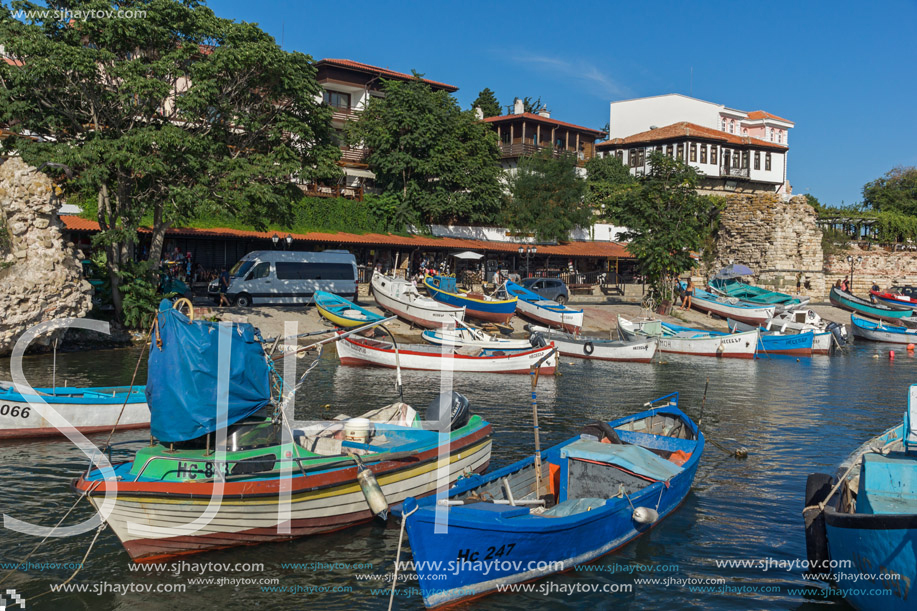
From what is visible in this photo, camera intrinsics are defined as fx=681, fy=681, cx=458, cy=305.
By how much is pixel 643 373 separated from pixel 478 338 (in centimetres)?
673

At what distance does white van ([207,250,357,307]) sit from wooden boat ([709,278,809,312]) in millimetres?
27030

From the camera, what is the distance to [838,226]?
67688 mm

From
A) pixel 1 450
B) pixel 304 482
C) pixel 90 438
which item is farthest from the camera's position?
pixel 90 438

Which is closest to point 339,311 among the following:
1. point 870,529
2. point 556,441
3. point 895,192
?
point 556,441

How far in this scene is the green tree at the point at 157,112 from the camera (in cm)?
2333

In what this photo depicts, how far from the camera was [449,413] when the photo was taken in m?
13.2

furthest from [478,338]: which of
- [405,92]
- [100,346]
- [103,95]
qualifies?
[405,92]

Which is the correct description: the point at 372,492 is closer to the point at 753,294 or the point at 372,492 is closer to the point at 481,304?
the point at 481,304

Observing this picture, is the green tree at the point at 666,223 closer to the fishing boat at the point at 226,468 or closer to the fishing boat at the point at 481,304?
the fishing boat at the point at 481,304

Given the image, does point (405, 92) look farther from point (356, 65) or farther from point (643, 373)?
point (643, 373)

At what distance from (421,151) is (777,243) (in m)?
30.6

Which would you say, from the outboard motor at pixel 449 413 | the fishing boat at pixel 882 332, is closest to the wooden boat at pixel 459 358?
the outboard motor at pixel 449 413

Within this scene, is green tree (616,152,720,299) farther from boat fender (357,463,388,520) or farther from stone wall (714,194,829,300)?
boat fender (357,463,388,520)

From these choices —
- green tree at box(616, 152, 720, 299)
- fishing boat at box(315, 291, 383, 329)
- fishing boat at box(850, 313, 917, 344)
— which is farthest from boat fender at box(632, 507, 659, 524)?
Answer: fishing boat at box(850, 313, 917, 344)
